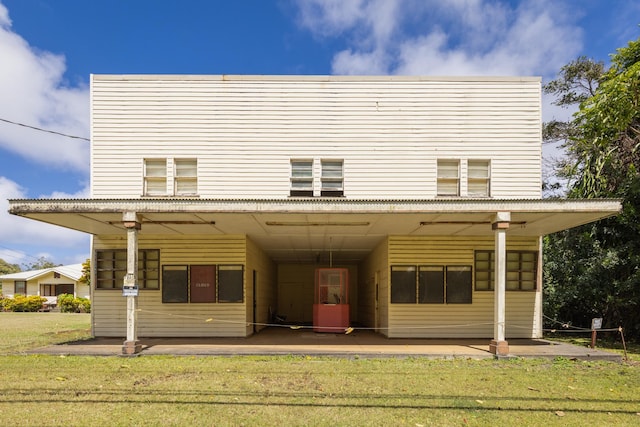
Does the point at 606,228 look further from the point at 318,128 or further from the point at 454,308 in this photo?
the point at 318,128

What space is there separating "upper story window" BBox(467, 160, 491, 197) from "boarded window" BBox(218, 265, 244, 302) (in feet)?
23.3

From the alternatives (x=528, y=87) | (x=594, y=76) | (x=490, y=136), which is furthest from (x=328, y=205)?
(x=594, y=76)

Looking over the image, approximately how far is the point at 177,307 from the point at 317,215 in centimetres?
552

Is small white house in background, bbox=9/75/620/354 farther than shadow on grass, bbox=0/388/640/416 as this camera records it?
Yes

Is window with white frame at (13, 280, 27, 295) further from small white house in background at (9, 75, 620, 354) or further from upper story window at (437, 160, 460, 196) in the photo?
upper story window at (437, 160, 460, 196)

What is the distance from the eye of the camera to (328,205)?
30.7 feet

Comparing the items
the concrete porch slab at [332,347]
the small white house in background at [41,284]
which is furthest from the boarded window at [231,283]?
the small white house in background at [41,284]

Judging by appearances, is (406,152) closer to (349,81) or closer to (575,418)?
(349,81)

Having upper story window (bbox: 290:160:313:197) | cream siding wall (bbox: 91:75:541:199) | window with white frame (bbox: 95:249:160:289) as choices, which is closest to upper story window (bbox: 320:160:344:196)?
cream siding wall (bbox: 91:75:541:199)

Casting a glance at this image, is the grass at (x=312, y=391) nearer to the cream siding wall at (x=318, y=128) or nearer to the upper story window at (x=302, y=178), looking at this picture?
the upper story window at (x=302, y=178)

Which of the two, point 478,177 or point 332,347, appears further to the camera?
point 478,177

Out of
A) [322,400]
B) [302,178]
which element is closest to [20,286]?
[302,178]

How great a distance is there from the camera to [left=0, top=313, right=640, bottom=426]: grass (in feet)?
18.3

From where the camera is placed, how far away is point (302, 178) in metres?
12.8
